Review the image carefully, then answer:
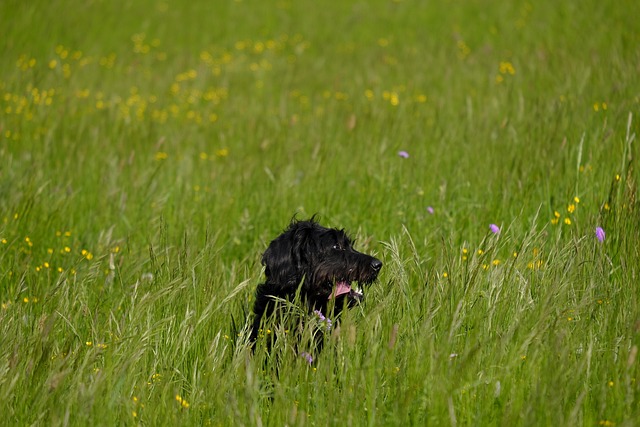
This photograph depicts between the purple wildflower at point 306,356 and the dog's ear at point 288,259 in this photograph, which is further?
the dog's ear at point 288,259

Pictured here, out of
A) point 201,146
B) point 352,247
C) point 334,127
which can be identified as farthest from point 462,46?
point 352,247

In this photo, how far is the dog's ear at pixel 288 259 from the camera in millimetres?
4074

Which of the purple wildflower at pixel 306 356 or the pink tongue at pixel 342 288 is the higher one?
the purple wildflower at pixel 306 356

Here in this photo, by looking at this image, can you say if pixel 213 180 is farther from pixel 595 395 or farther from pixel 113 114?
pixel 595 395

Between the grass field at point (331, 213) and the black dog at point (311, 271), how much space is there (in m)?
0.11

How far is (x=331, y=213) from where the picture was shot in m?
5.66

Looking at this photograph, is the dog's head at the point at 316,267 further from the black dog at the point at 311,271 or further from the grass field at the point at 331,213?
the grass field at the point at 331,213

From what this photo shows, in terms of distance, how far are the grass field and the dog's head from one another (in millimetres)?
150

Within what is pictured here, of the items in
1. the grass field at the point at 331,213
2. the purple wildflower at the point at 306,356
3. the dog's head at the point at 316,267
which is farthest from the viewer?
the dog's head at the point at 316,267

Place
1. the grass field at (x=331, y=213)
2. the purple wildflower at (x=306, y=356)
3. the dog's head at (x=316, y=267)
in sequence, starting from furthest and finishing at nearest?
the dog's head at (x=316, y=267)
the purple wildflower at (x=306, y=356)
the grass field at (x=331, y=213)

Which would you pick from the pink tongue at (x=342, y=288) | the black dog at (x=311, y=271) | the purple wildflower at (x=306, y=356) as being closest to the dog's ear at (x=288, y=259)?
the black dog at (x=311, y=271)

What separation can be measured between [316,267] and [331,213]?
1588mm

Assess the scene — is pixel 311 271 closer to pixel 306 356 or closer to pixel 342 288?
pixel 342 288

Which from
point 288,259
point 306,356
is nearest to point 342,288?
point 288,259
